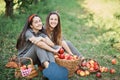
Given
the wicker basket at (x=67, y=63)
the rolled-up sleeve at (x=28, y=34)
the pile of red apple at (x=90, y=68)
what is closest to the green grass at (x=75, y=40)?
the pile of red apple at (x=90, y=68)

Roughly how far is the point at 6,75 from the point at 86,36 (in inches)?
172

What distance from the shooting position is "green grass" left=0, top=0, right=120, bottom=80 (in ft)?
19.8

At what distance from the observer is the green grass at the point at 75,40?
19.8 ft

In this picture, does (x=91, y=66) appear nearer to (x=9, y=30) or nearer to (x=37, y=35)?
(x=37, y=35)

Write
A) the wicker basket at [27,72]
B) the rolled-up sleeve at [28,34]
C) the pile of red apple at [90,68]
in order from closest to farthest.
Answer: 1. the wicker basket at [27,72]
2. the rolled-up sleeve at [28,34]
3. the pile of red apple at [90,68]

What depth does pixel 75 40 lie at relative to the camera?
8477 millimetres

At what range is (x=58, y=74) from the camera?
5000mm

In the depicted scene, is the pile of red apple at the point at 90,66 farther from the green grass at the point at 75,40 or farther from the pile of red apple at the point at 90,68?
the green grass at the point at 75,40

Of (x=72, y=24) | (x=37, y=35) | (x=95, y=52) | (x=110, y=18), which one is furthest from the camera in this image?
(x=110, y=18)

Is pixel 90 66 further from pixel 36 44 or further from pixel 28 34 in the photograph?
pixel 28 34

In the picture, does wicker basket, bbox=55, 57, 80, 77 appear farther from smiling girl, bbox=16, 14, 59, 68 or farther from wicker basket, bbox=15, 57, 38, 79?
wicker basket, bbox=15, 57, 38, 79

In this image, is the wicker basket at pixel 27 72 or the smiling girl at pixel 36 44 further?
the smiling girl at pixel 36 44

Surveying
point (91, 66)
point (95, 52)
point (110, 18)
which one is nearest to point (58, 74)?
point (91, 66)

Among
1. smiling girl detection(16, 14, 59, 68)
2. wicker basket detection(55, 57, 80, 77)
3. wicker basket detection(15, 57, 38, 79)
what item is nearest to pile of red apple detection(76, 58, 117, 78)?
wicker basket detection(55, 57, 80, 77)
